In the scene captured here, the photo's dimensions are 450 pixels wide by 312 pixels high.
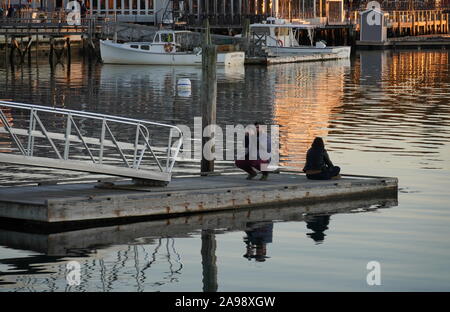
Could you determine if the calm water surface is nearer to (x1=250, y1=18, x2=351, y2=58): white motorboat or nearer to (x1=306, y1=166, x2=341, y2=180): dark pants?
(x1=306, y1=166, x2=341, y2=180): dark pants

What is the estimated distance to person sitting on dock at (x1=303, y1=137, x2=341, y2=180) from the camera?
29.1 meters

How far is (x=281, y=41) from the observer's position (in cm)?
10581

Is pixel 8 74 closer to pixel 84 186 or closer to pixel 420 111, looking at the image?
pixel 420 111

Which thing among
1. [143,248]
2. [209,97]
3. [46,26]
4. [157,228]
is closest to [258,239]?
[157,228]

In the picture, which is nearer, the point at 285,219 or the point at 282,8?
the point at 285,219

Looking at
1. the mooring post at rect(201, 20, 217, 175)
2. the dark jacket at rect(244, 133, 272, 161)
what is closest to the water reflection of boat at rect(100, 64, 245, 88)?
the mooring post at rect(201, 20, 217, 175)

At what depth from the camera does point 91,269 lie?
2217cm

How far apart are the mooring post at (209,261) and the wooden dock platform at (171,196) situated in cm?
145


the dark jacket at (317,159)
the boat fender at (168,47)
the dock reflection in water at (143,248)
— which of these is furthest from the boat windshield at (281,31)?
the dock reflection in water at (143,248)

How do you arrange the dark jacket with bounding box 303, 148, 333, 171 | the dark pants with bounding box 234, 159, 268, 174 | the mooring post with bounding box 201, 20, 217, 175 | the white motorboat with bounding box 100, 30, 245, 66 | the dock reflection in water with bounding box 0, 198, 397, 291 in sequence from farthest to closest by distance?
1. the white motorboat with bounding box 100, 30, 245, 66
2. the mooring post with bounding box 201, 20, 217, 175
3. the dark pants with bounding box 234, 159, 268, 174
4. the dark jacket with bounding box 303, 148, 333, 171
5. the dock reflection in water with bounding box 0, 198, 397, 291

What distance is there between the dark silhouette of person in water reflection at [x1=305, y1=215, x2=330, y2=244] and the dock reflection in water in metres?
0.04

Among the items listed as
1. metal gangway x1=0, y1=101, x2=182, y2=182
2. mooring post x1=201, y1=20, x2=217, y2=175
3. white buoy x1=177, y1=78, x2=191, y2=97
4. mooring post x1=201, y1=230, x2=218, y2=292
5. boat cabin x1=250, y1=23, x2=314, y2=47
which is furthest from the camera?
boat cabin x1=250, y1=23, x2=314, y2=47

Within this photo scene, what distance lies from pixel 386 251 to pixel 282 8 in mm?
93498
